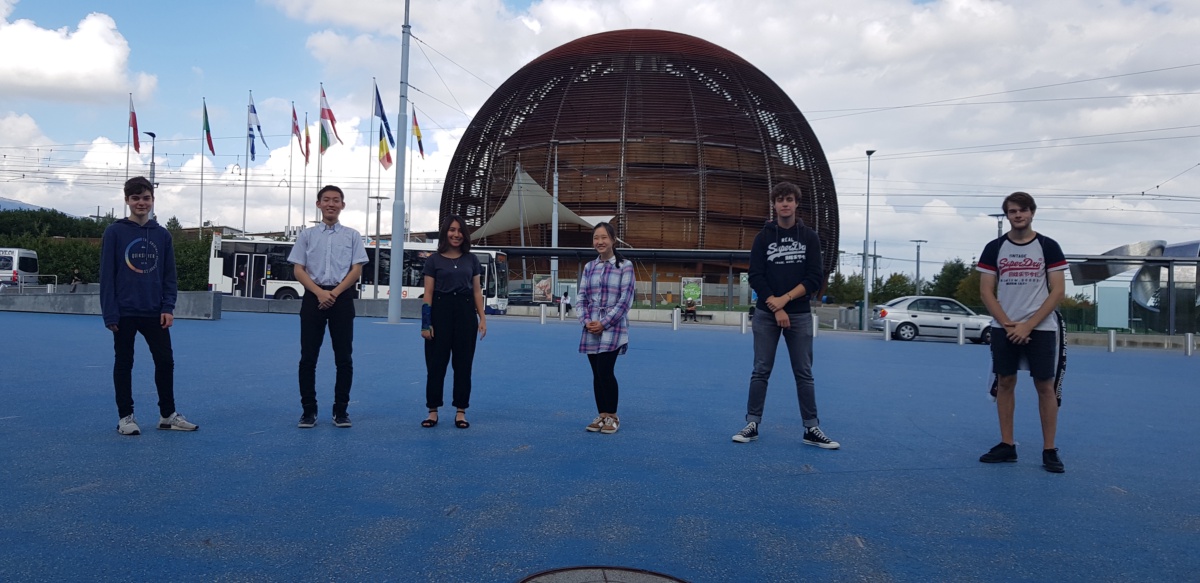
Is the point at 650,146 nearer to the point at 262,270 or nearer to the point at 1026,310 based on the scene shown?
the point at 262,270

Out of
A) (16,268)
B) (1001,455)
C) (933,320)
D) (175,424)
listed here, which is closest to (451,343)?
(175,424)

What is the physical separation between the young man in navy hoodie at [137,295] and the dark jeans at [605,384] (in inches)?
102

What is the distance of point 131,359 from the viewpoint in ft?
16.9

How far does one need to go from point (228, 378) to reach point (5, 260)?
3882cm

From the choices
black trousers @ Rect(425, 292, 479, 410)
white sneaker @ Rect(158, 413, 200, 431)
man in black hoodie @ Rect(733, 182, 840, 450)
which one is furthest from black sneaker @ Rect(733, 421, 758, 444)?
white sneaker @ Rect(158, 413, 200, 431)

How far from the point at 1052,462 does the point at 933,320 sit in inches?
776

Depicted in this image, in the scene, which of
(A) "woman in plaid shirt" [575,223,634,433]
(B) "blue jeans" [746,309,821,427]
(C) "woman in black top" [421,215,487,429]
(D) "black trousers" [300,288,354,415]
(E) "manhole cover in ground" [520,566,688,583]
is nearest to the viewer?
(E) "manhole cover in ground" [520,566,688,583]

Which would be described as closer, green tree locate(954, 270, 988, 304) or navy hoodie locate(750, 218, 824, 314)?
navy hoodie locate(750, 218, 824, 314)

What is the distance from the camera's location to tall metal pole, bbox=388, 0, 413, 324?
19484mm

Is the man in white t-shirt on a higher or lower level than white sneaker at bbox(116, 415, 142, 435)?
higher

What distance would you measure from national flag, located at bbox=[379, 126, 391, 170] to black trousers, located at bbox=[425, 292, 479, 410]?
28414 millimetres

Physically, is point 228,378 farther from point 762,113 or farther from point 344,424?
point 762,113

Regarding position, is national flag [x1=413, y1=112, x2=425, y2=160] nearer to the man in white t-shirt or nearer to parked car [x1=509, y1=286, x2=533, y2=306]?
parked car [x1=509, y1=286, x2=533, y2=306]

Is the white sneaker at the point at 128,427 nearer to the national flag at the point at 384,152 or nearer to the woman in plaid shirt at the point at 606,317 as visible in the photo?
the woman in plaid shirt at the point at 606,317
